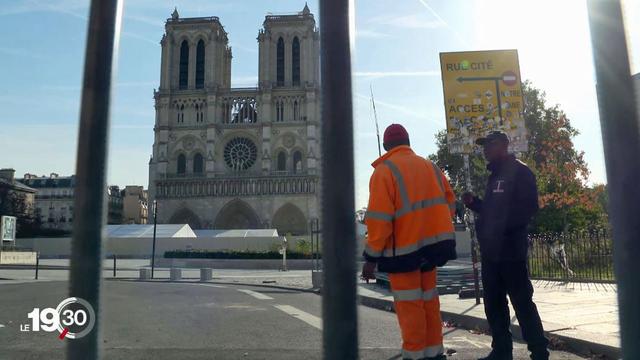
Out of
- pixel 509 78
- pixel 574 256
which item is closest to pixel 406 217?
pixel 509 78

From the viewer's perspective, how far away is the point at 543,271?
15641 millimetres

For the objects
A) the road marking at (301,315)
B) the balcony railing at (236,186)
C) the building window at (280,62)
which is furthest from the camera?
the building window at (280,62)

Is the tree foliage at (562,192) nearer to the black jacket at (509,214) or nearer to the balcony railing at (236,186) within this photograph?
the black jacket at (509,214)

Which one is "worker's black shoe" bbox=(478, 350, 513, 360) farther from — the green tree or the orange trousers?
the green tree

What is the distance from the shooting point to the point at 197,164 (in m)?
61.4

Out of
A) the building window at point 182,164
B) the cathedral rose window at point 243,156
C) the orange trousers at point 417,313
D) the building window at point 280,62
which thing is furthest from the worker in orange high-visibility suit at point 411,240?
the building window at point 182,164

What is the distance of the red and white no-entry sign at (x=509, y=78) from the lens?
8.59 meters

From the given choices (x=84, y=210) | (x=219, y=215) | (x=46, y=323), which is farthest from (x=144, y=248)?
(x=84, y=210)

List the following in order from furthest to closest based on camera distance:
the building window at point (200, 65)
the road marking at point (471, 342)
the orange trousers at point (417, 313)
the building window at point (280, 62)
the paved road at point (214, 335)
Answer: the building window at point (200, 65) < the building window at point (280, 62) < the road marking at point (471, 342) < the paved road at point (214, 335) < the orange trousers at point (417, 313)

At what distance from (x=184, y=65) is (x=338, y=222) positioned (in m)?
65.0

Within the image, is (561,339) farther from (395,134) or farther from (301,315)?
(301,315)

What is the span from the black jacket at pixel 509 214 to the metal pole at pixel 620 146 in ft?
9.60

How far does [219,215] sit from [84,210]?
59099 mm

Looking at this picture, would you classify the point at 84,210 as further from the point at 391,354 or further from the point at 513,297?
the point at 391,354
